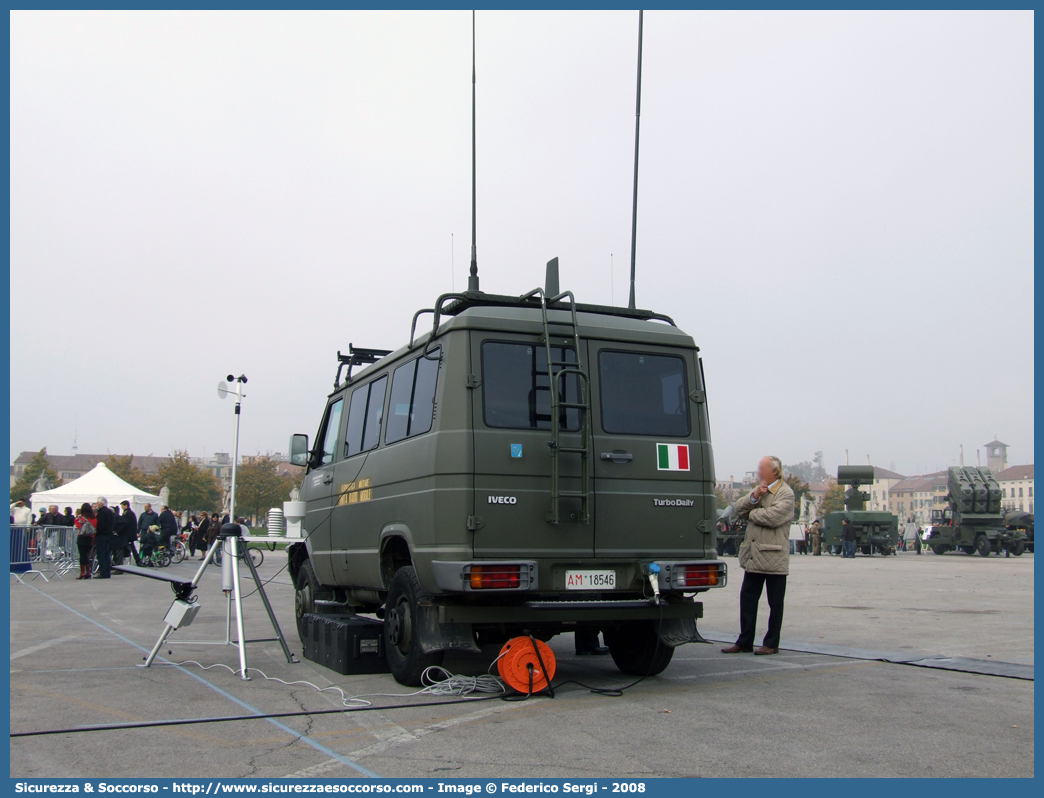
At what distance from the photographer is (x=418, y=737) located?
4973mm

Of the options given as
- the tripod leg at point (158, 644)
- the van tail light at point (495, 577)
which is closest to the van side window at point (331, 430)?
the tripod leg at point (158, 644)

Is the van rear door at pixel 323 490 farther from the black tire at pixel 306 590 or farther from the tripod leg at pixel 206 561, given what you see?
the tripod leg at pixel 206 561

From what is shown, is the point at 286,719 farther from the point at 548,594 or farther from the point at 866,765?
the point at 866,765

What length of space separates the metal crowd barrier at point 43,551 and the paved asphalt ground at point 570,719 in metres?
13.3

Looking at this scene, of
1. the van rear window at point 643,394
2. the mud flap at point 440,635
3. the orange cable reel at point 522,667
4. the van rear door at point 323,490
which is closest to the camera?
the orange cable reel at point 522,667

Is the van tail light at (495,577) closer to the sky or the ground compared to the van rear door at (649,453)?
closer to the ground

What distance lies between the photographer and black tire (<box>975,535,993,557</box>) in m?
35.6

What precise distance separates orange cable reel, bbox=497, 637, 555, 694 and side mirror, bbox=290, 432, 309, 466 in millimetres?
4474

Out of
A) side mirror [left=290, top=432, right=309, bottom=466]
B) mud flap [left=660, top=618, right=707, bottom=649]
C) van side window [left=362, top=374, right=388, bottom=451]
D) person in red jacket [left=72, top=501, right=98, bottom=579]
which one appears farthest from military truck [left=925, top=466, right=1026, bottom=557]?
van side window [left=362, top=374, right=388, bottom=451]

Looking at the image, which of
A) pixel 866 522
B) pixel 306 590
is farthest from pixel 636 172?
pixel 866 522

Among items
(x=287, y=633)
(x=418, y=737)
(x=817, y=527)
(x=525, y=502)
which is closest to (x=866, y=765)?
(x=418, y=737)

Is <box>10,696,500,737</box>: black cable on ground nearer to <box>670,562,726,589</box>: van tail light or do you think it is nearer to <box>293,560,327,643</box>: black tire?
<box>670,562,726,589</box>: van tail light

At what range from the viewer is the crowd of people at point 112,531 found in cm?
2012

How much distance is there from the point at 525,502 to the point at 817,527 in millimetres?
36698
